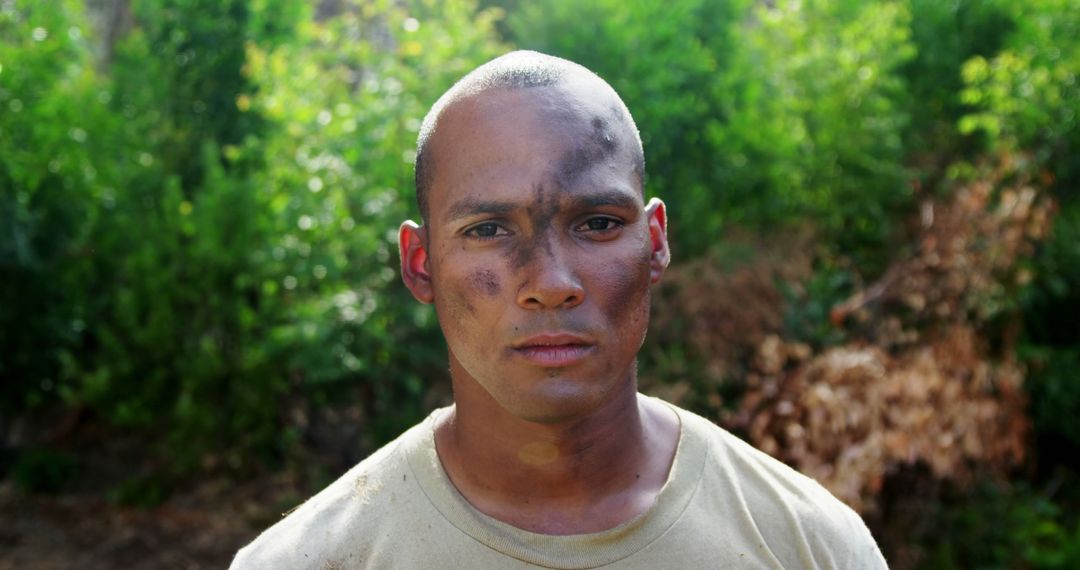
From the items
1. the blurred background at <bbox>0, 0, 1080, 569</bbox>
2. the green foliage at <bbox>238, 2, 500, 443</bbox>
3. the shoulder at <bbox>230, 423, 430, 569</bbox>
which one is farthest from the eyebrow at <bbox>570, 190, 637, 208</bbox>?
the green foliage at <bbox>238, 2, 500, 443</bbox>

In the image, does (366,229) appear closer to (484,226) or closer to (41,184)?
(41,184)

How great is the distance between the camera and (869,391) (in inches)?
194

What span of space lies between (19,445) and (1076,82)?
6.72 m

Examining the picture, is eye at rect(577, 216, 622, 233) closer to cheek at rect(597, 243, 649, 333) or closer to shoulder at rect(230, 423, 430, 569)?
cheek at rect(597, 243, 649, 333)

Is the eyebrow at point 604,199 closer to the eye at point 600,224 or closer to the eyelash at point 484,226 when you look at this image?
the eye at point 600,224

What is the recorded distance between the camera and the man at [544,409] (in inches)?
77.5

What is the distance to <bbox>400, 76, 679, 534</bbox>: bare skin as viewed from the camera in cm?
196

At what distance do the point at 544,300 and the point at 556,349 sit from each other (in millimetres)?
90

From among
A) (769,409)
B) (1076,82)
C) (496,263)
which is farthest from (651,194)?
(496,263)

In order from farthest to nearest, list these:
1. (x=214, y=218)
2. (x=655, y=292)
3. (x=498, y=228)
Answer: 1. (x=214, y=218)
2. (x=655, y=292)
3. (x=498, y=228)

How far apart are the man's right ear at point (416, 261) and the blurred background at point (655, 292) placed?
3.03 m

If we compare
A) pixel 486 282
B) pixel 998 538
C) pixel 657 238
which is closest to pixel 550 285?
pixel 486 282

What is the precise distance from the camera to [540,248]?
198 centimetres

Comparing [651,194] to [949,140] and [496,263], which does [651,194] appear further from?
[496,263]
